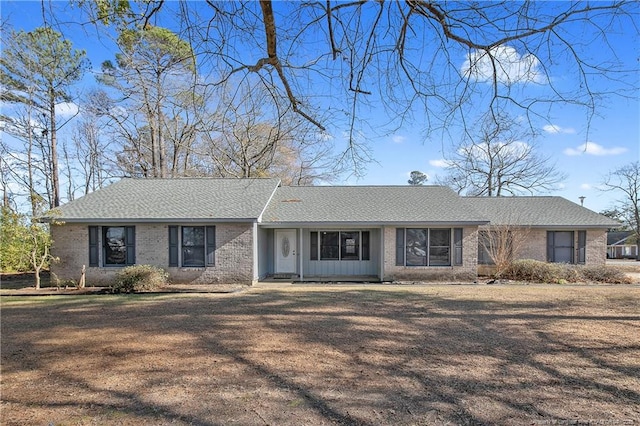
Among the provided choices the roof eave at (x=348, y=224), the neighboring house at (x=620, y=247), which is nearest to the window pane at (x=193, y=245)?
the roof eave at (x=348, y=224)

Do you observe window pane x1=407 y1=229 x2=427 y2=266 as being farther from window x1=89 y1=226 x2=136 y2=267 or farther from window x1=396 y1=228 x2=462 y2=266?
window x1=89 y1=226 x2=136 y2=267

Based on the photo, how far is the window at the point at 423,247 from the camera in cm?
1417

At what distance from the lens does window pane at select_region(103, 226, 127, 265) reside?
43.8 ft

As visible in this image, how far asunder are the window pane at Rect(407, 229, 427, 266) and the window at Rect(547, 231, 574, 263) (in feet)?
21.1

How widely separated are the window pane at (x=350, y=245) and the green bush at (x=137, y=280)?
283 inches

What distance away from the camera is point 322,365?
4469 millimetres

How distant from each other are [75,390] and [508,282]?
14.2 meters

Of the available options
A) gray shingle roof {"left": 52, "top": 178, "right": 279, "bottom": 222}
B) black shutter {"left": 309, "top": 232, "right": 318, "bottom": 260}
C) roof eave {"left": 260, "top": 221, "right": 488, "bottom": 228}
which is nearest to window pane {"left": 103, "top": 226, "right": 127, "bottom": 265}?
gray shingle roof {"left": 52, "top": 178, "right": 279, "bottom": 222}

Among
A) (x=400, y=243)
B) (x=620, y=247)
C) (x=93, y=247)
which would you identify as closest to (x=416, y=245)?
(x=400, y=243)

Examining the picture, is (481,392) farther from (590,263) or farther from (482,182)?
(482,182)

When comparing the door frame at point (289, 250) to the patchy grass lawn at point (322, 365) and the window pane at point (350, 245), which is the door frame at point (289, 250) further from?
the patchy grass lawn at point (322, 365)

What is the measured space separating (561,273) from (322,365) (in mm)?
13523

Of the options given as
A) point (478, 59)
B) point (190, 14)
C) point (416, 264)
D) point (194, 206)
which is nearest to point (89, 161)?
point (194, 206)

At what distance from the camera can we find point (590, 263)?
52.5 feet
